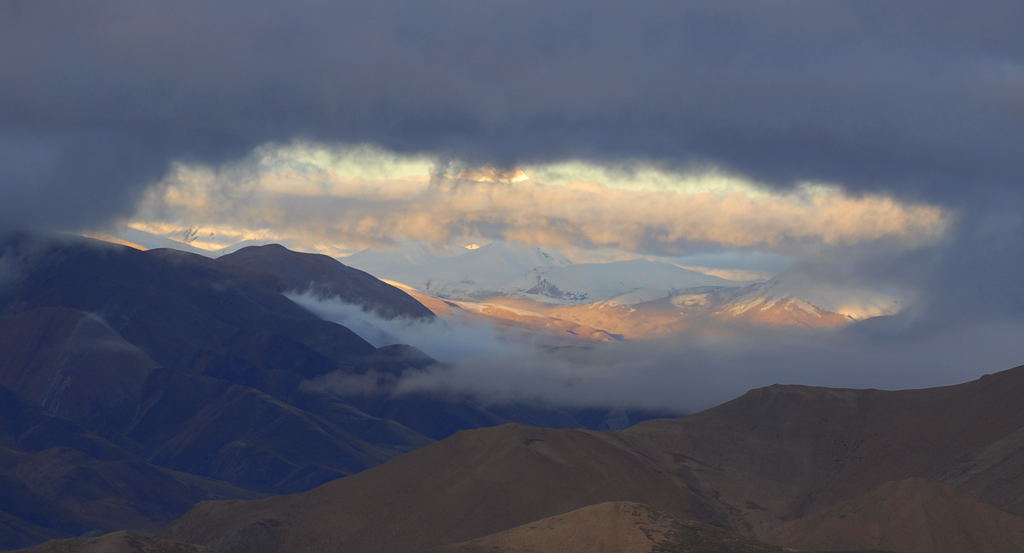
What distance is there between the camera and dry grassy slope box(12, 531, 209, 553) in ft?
584

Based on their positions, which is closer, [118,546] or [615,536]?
[615,536]

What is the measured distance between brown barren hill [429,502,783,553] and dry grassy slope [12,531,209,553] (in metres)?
33.0

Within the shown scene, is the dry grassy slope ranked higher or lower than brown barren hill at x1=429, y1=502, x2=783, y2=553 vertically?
lower

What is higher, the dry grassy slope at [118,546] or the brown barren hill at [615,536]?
the brown barren hill at [615,536]

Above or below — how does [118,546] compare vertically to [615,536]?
below

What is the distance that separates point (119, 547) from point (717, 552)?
72.6 m

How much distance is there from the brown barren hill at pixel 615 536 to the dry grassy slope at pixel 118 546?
108 ft

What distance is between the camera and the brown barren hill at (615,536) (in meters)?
173

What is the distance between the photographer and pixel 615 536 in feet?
579

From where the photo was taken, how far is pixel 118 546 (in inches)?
7013

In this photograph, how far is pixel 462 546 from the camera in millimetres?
184000

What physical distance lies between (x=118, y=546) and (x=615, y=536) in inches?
2400

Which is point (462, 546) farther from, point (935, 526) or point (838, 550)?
point (935, 526)

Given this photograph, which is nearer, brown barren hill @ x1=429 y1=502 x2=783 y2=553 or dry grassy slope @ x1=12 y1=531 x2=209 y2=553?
brown barren hill @ x1=429 y1=502 x2=783 y2=553
